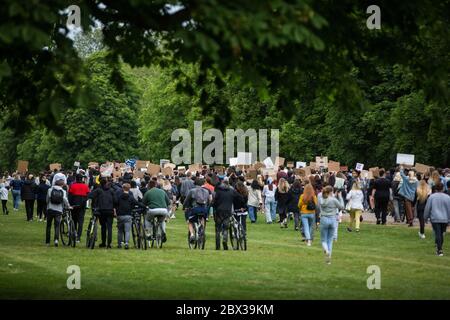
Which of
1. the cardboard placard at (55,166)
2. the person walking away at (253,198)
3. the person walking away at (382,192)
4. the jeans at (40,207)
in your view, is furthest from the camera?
the cardboard placard at (55,166)

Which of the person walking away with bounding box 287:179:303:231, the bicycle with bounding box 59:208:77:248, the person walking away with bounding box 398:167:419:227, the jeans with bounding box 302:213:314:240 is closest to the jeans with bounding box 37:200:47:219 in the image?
the person walking away with bounding box 287:179:303:231

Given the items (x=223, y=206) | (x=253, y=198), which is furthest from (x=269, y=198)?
(x=223, y=206)

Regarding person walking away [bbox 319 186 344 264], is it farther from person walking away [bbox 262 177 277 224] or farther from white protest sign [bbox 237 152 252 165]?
white protest sign [bbox 237 152 252 165]

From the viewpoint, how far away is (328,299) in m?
16.8

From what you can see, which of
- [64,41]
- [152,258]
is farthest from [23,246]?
A: [64,41]

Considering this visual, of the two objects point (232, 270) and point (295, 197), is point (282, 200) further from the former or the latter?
point (232, 270)

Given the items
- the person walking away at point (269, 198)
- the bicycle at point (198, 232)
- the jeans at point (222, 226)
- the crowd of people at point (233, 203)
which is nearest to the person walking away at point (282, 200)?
the crowd of people at point (233, 203)

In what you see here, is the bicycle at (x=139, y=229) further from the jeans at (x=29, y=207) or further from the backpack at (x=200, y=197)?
the jeans at (x=29, y=207)

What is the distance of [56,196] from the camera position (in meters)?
27.9

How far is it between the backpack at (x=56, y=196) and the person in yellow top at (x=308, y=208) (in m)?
6.10

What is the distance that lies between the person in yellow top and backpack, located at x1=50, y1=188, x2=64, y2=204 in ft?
20.0

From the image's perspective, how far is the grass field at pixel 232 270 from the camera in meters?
17.7

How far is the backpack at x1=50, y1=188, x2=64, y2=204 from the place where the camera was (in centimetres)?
2791

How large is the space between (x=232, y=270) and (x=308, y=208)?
6.58 metres
